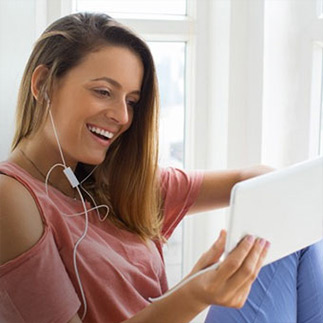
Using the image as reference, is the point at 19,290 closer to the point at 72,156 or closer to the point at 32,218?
the point at 32,218

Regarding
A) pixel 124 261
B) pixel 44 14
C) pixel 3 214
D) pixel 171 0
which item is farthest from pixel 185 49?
pixel 3 214

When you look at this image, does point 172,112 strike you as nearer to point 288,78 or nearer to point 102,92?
point 288,78

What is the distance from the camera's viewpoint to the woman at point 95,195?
2.80ft

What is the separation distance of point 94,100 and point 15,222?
0.27m

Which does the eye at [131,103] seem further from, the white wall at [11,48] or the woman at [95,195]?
the white wall at [11,48]

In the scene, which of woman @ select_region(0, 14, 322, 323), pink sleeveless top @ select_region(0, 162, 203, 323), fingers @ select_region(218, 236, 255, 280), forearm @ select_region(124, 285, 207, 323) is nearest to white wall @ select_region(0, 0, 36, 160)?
woman @ select_region(0, 14, 322, 323)

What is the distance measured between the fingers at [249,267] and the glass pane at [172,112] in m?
0.83

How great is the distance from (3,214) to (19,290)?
0.41 ft

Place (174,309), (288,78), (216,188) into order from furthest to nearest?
(288,78) → (216,188) → (174,309)

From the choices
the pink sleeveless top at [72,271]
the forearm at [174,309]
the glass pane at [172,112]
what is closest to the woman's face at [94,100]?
the pink sleeveless top at [72,271]

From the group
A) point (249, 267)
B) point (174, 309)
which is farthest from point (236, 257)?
point (174, 309)

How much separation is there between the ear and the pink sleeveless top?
144mm

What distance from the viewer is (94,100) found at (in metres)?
1.00

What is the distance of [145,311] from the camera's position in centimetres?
85
